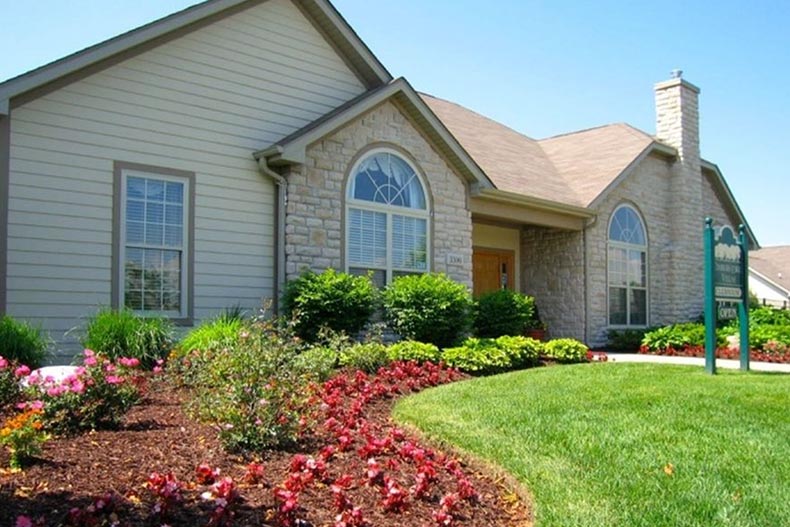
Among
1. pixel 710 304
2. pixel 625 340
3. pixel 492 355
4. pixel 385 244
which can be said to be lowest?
pixel 625 340

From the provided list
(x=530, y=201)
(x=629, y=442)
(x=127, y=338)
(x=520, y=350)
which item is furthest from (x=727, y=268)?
(x=127, y=338)

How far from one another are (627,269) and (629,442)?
526 inches

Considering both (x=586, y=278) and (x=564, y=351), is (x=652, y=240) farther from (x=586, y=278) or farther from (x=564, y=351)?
(x=564, y=351)

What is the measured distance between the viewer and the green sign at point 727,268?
1122 cm

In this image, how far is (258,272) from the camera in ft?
37.0

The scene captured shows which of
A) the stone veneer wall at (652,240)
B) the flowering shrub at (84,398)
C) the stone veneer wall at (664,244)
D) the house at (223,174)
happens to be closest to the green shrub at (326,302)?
the house at (223,174)

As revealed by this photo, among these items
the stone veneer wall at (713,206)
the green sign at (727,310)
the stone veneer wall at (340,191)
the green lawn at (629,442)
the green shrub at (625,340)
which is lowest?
the green lawn at (629,442)

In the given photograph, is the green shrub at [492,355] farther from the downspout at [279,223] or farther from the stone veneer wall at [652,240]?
the stone veneer wall at [652,240]

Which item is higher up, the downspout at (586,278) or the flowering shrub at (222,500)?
the downspout at (586,278)

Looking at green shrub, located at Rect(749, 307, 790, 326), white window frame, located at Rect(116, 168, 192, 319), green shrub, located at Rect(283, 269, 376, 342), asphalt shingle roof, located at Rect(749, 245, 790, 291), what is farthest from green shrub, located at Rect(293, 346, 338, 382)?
asphalt shingle roof, located at Rect(749, 245, 790, 291)

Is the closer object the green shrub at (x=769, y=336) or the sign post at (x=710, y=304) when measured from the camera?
the sign post at (x=710, y=304)

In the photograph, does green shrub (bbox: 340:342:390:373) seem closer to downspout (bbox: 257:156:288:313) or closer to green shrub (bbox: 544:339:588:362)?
downspout (bbox: 257:156:288:313)

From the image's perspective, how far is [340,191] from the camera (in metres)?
11.9

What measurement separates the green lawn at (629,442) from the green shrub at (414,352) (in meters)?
1.11
